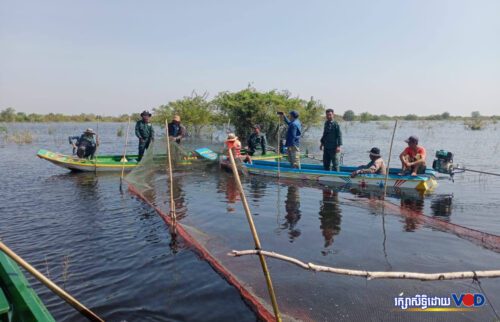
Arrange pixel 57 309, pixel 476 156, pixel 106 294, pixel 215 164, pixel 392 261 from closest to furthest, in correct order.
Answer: pixel 57 309, pixel 106 294, pixel 392 261, pixel 215 164, pixel 476 156

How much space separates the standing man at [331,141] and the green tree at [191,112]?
495 inches

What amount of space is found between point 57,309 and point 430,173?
1062cm

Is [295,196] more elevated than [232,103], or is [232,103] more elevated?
[232,103]

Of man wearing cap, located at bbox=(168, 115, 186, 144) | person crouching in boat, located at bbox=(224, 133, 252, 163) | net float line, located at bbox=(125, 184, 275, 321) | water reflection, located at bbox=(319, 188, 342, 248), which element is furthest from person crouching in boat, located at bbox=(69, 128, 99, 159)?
water reflection, located at bbox=(319, 188, 342, 248)

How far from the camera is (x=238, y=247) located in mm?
6207

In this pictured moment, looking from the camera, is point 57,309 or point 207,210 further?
point 207,210

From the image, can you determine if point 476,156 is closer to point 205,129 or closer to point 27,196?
point 205,129

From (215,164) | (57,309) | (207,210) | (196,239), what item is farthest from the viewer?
(215,164)

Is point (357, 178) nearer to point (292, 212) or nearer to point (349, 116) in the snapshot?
point (292, 212)

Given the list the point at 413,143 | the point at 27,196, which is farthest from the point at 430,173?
the point at 27,196

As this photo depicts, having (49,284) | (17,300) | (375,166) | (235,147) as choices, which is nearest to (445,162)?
(375,166)

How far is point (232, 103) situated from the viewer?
23281 millimetres

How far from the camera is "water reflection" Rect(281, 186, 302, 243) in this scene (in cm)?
710

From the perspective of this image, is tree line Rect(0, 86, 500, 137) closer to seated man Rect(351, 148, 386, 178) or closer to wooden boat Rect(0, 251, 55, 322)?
seated man Rect(351, 148, 386, 178)
